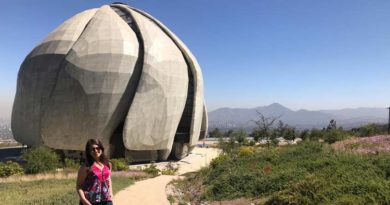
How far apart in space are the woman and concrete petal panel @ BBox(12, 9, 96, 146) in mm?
29535

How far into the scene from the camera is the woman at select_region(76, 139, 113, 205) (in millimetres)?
6711

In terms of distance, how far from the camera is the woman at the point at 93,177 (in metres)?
6.71

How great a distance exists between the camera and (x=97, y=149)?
6.72 meters

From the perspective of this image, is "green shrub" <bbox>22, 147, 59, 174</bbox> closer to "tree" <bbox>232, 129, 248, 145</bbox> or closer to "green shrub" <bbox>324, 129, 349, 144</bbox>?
"green shrub" <bbox>324, 129, 349, 144</bbox>

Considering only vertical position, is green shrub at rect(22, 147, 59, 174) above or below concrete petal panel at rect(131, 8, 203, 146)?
below

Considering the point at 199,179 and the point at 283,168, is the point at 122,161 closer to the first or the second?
the point at 199,179

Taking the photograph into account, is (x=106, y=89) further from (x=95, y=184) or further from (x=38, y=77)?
(x=95, y=184)

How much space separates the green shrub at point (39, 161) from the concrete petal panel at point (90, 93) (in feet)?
18.0

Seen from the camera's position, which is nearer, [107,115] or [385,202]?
[385,202]

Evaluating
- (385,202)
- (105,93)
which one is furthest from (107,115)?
(385,202)

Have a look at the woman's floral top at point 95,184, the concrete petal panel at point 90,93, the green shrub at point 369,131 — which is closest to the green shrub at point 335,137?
the green shrub at point 369,131

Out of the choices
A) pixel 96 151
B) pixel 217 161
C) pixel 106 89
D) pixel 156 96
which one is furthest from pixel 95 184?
pixel 156 96

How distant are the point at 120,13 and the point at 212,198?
28.9 meters

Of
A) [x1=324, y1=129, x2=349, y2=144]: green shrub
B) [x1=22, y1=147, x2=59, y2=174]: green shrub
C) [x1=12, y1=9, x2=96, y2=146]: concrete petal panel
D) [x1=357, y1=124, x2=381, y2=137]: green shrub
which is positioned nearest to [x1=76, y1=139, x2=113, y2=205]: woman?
[x1=22, y1=147, x2=59, y2=174]: green shrub
